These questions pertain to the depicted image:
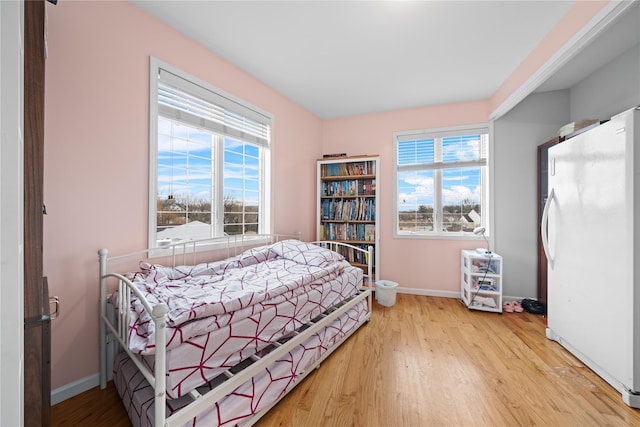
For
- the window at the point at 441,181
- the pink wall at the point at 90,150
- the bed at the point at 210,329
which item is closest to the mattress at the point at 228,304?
the bed at the point at 210,329

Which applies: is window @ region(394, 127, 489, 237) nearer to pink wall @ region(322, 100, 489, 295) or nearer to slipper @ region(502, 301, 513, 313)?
pink wall @ region(322, 100, 489, 295)

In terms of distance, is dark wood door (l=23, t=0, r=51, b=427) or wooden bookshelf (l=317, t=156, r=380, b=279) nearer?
dark wood door (l=23, t=0, r=51, b=427)

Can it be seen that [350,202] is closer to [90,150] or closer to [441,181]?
[441,181]

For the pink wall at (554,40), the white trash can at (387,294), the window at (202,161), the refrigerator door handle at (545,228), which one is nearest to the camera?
the pink wall at (554,40)

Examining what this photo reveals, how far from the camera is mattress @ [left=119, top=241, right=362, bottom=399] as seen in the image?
1.19 metres

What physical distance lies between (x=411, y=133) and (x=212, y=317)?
141 inches

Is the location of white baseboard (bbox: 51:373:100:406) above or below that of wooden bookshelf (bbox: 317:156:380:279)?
below

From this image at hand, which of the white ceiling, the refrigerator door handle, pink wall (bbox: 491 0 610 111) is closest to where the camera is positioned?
pink wall (bbox: 491 0 610 111)

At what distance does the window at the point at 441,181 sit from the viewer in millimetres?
3645

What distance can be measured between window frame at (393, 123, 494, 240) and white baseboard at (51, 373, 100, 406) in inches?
Answer: 137

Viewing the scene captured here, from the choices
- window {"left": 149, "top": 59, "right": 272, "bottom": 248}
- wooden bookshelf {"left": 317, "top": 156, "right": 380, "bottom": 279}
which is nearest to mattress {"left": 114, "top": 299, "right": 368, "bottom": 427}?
window {"left": 149, "top": 59, "right": 272, "bottom": 248}

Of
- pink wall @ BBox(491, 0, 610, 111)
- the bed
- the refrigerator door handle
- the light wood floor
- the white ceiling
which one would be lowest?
the light wood floor

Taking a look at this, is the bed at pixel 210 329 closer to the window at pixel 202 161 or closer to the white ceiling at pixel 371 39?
the window at pixel 202 161

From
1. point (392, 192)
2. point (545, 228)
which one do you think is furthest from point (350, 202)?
point (545, 228)
